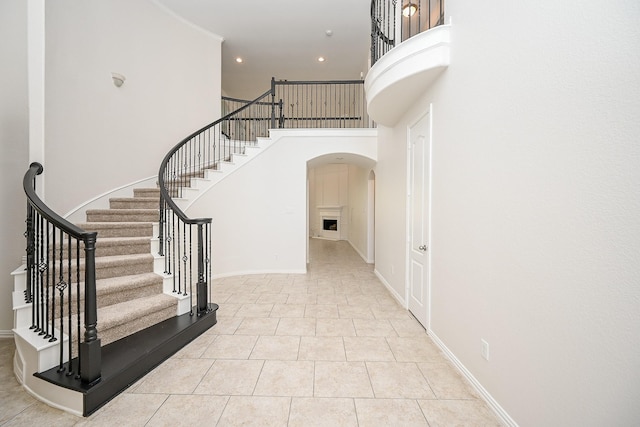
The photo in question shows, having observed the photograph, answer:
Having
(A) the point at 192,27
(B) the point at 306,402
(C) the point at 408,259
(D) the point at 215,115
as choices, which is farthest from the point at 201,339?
(A) the point at 192,27

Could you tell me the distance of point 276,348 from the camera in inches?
99.9

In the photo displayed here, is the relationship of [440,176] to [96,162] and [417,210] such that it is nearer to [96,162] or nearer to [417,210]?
[417,210]

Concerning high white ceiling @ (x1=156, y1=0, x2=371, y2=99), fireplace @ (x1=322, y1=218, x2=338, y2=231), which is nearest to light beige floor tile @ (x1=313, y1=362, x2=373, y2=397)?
high white ceiling @ (x1=156, y1=0, x2=371, y2=99)

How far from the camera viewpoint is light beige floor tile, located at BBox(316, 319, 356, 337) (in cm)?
283

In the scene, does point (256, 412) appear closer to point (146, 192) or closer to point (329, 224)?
point (146, 192)

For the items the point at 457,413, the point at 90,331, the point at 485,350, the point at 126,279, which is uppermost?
the point at 126,279

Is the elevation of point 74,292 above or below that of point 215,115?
below

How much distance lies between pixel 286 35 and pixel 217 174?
12.8 ft

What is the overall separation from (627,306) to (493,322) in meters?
0.85

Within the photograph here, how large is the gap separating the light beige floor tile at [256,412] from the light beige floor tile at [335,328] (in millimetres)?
1038

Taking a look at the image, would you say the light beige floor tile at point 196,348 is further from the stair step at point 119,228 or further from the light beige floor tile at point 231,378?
the stair step at point 119,228

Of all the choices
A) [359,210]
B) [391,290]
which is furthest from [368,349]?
[359,210]

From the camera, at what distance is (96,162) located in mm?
4117

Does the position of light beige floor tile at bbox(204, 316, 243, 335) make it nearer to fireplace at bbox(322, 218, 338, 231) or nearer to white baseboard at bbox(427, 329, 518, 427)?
white baseboard at bbox(427, 329, 518, 427)
